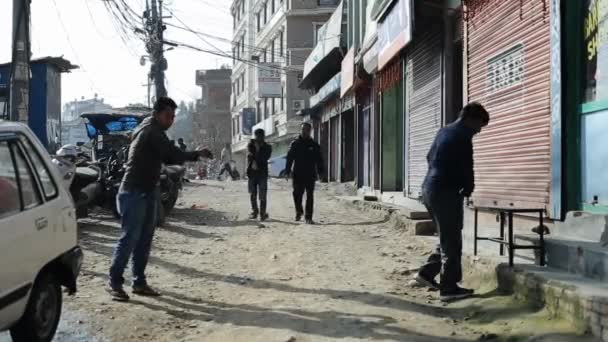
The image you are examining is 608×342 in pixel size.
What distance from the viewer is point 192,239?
405 inches

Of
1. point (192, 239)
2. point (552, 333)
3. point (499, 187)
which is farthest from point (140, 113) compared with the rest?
point (552, 333)

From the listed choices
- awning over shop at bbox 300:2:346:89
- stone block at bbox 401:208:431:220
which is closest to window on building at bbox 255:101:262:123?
awning over shop at bbox 300:2:346:89

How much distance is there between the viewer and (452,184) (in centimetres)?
580

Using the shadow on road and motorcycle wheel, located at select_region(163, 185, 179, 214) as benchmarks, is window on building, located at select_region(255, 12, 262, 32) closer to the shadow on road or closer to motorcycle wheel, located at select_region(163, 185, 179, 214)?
motorcycle wheel, located at select_region(163, 185, 179, 214)

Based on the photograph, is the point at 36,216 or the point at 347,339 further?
the point at 347,339

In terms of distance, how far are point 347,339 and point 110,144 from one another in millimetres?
12602

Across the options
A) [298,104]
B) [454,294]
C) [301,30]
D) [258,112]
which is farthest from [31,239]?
[258,112]

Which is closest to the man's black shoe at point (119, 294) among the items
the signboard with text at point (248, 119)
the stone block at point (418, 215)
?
the stone block at point (418, 215)

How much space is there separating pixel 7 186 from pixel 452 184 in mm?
3592

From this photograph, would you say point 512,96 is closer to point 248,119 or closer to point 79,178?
point 79,178

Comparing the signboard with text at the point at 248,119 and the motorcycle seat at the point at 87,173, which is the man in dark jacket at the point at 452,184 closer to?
the motorcycle seat at the point at 87,173

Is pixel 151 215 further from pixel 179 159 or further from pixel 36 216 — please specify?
pixel 36 216

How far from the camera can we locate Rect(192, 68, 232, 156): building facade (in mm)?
72787

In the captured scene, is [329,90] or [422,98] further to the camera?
[329,90]
